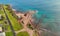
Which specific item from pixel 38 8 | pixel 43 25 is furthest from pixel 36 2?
pixel 43 25

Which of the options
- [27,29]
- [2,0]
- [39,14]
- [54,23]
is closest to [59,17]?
[54,23]

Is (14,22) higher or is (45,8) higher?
(45,8)

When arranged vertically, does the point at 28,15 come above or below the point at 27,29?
above

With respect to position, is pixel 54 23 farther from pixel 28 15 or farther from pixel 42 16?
pixel 28 15

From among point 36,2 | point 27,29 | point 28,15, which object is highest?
point 36,2

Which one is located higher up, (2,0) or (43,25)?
(2,0)

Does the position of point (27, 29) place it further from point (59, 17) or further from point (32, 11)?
point (59, 17)
